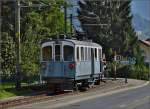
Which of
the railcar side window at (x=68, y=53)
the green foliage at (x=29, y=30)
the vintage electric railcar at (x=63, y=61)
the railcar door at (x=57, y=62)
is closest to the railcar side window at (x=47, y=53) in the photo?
the vintage electric railcar at (x=63, y=61)

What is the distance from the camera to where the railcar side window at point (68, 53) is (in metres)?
32.0

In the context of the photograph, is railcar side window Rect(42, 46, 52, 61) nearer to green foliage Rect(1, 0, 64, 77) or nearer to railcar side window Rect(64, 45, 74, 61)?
railcar side window Rect(64, 45, 74, 61)

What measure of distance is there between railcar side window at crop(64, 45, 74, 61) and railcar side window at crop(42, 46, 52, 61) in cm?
97

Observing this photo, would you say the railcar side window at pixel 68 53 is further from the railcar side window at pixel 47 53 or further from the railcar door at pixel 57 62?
the railcar side window at pixel 47 53

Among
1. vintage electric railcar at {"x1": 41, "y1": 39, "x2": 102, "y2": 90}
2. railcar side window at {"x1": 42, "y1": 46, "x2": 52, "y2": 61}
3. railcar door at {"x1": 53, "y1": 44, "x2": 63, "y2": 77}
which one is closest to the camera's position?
vintage electric railcar at {"x1": 41, "y1": 39, "x2": 102, "y2": 90}

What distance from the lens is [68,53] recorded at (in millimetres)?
32250

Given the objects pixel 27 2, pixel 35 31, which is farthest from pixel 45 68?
pixel 27 2

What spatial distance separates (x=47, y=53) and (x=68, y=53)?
1.40 metres

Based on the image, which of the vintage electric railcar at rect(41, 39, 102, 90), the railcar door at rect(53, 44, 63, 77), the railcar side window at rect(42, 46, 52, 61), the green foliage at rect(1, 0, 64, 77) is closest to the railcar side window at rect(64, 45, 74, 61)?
the vintage electric railcar at rect(41, 39, 102, 90)

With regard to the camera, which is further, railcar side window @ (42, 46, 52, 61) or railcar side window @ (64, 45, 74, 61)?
railcar side window @ (42, 46, 52, 61)

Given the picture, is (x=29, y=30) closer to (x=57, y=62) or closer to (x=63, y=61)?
(x=57, y=62)

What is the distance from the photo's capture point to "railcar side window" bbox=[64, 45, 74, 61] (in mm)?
32041

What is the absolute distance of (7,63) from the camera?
1467 inches

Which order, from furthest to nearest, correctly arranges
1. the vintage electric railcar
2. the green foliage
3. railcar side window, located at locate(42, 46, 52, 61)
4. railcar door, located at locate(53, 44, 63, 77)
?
1. the green foliage
2. railcar side window, located at locate(42, 46, 52, 61)
3. railcar door, located at locate(53, 44, 63, 77)
4. the vintage electric railcar
